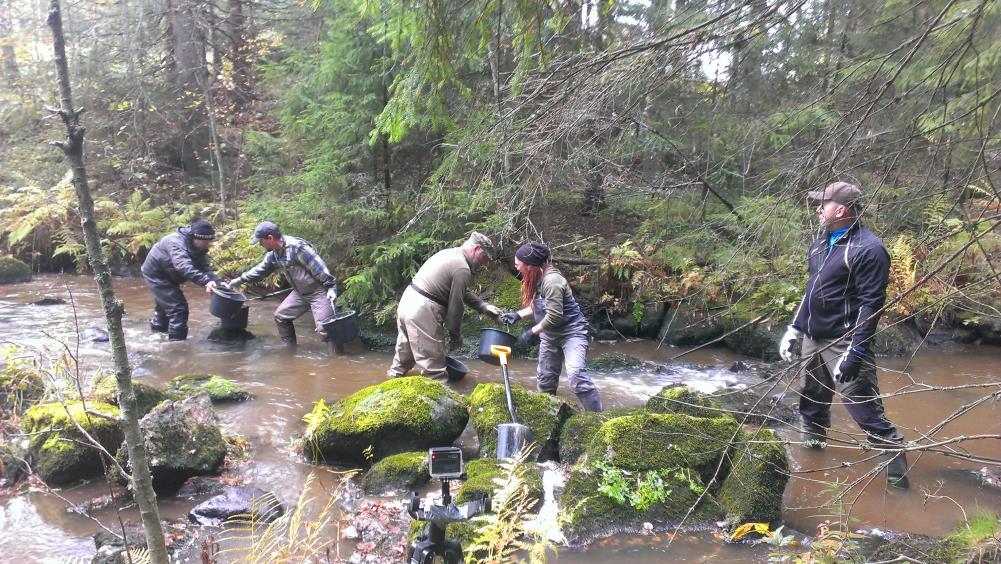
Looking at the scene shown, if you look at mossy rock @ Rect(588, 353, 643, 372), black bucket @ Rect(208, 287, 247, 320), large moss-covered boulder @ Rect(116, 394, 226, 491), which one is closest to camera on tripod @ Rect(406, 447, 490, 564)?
large moss-covered boulder @ Rect(116, 394, 226, 491)

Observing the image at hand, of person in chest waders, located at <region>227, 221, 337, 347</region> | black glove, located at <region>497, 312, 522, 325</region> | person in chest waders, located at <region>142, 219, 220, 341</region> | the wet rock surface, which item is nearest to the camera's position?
the wet rock surface

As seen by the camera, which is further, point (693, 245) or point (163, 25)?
point (163, 25)

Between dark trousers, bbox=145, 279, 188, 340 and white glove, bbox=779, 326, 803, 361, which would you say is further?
dark trousers, bbox=145, 279, 188, 340

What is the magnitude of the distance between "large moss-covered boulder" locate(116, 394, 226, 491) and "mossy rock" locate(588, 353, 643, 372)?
5.10 metres

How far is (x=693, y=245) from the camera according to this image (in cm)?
919

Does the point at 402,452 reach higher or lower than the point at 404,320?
lower

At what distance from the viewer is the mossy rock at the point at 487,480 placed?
13.4 ft

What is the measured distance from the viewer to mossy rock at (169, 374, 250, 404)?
665cm

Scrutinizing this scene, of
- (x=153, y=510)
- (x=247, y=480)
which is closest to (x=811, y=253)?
(x=153, y=510)

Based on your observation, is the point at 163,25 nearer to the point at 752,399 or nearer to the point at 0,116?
the point at 0,116

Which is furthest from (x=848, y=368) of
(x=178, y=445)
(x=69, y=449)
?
(x=69, y=449)

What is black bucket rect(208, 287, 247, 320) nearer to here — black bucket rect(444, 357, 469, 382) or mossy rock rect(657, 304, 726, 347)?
black bucket rect(444, 357, 469, 382)

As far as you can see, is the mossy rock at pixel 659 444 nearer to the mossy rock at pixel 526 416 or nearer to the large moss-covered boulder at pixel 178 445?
the mossy rock at pixel 526 416

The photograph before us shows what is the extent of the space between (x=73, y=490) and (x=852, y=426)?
7148 mm
